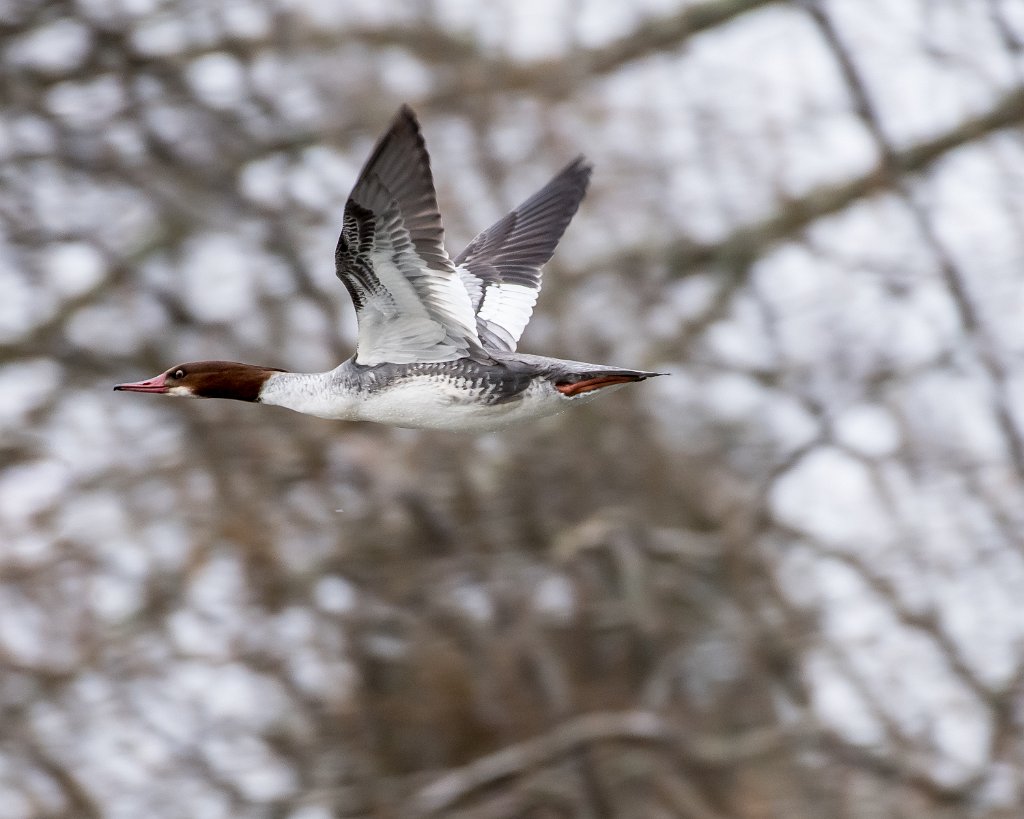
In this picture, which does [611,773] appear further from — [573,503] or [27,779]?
[27,779]

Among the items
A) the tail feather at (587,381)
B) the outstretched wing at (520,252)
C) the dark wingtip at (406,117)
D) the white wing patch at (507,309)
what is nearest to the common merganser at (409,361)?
the tail feather at (587,381)

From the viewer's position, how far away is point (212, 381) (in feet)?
14.4

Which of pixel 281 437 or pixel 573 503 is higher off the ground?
pixel 281 437

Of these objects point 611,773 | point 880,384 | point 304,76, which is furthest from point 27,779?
point 880,384

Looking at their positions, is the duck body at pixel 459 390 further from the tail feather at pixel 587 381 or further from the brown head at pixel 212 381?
the brown head at pixel 212 381

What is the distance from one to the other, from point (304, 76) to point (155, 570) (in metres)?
2.02

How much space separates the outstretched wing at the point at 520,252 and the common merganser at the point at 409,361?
1.50ft

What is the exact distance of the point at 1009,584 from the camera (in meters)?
5.82

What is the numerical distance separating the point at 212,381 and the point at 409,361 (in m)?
0.60

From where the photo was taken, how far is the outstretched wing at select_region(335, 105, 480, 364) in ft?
11.9

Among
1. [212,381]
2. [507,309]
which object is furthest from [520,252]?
[212,381]

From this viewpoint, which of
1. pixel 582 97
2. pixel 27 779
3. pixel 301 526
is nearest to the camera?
pixel 27 779

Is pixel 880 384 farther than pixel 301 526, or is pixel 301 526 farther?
pixel 880 384

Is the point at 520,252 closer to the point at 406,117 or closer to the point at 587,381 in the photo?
the point at 587,381
